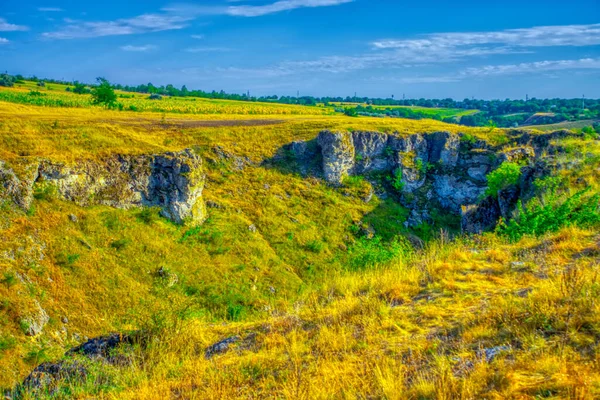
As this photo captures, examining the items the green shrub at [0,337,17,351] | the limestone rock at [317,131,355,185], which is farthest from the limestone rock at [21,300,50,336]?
the limestone rock at [317,131,355,185]

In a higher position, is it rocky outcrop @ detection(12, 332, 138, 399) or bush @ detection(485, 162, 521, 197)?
bush @ detection(485, 162, 521, 197)

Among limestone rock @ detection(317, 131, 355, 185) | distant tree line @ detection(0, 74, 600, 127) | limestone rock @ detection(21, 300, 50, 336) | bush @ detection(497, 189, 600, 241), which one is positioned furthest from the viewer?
distant tree line @ detection(0, 74, 600, 127)

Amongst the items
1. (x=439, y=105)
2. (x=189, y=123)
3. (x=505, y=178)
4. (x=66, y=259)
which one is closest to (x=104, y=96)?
(x=189, y=123)

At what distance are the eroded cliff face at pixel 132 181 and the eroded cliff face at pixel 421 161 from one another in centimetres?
1287

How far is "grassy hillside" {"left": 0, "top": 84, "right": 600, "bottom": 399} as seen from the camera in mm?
4059

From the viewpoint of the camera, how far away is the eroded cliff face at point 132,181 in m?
22.9

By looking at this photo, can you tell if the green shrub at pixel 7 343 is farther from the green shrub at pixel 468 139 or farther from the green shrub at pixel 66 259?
the green shrub at pixel 468 139

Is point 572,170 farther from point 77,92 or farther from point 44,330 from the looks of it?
point 77,92

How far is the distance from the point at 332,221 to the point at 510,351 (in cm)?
2910

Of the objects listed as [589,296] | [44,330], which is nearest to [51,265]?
[44,330]

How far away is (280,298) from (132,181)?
72.3 ft

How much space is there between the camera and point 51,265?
63.8 ft

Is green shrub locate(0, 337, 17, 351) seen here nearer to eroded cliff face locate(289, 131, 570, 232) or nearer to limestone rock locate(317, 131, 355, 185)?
eroded cliff face locate(289, 131, 570, 232)

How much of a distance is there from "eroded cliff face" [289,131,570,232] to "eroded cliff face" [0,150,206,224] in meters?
12.9
